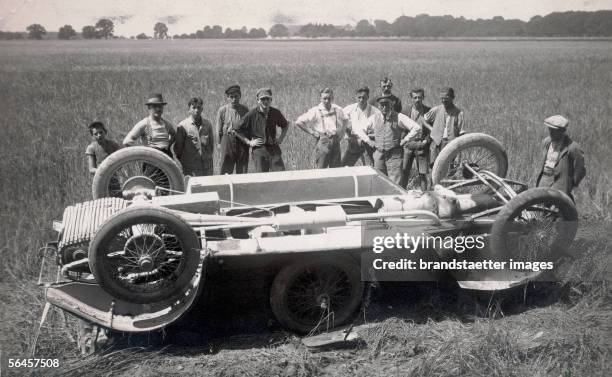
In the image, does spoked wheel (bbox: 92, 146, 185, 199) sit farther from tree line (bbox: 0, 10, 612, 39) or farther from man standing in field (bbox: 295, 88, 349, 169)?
tree line (bbox: 0, 10, 612, 39)

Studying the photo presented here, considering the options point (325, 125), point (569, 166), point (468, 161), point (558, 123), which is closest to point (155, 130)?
point (325, 125)

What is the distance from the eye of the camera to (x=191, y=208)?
16.6ft

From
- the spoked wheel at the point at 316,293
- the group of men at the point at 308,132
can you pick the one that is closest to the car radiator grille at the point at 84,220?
the spoked wheel at the point at 316,293

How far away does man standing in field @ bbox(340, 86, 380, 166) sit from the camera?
26.1 ft

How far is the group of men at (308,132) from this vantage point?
6.85 metres

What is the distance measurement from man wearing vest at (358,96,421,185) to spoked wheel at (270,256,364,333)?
2976 millimetres

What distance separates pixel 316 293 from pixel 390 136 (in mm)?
Result: 3320

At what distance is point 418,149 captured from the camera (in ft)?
25.9

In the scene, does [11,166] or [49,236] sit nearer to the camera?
[49,236]

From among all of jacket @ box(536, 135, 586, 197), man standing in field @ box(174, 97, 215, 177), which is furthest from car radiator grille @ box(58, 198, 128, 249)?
jacket @ box(536, 135, 586, 197)

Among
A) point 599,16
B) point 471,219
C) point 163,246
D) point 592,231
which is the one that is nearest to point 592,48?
point 599,16

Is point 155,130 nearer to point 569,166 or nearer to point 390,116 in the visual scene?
point 390,116

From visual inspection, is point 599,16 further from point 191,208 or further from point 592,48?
point 191,208

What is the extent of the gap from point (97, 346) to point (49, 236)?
2.74 meters
